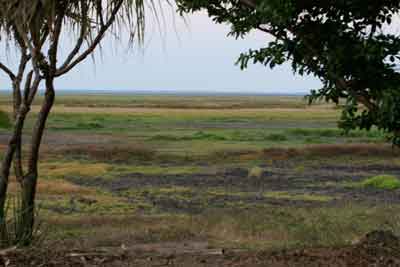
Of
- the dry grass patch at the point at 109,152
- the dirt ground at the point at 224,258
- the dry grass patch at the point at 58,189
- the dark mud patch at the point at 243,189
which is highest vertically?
the dirt ground at the point at 224,258

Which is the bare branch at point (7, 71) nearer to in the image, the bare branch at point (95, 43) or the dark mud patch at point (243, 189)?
the bare branch at point (95, 43)

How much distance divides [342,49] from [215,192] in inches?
623

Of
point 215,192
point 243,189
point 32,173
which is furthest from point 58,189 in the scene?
point 32,173

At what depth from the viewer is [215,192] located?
2236 cm

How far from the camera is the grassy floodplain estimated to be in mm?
14500

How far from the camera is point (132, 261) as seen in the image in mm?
6836

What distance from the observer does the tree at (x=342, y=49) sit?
6.67m

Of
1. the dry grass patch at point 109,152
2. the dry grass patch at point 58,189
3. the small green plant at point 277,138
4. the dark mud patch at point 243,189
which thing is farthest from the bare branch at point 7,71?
the small green plant at point 277,138

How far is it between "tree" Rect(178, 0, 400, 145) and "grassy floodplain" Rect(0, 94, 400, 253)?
1.24 ft

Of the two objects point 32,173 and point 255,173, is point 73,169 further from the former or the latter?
point 32,173

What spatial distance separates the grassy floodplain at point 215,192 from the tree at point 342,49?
1.24 feet

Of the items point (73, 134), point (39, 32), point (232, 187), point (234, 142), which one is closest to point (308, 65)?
point (39, 32)

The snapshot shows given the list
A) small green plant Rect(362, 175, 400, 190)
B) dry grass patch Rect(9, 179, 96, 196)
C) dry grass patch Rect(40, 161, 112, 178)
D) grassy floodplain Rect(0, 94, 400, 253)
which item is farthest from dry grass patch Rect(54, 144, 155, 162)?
small green plant Rect(362, 175, 400, 190)

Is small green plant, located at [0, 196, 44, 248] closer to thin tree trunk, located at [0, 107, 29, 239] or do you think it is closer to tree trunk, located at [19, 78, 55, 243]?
tree trunk, located at [19, 78, 55, 243]
